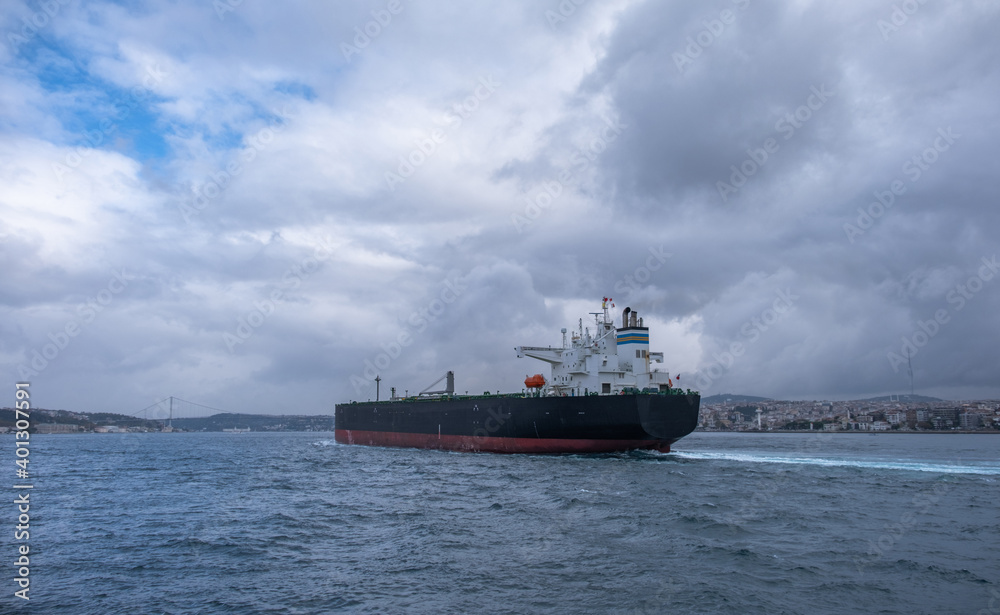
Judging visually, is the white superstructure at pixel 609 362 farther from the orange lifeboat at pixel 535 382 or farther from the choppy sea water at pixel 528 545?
the choppy sea water at pixel 528 545

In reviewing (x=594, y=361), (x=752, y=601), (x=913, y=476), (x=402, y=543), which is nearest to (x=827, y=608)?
(x=752, y=601)

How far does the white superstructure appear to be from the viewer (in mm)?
38219

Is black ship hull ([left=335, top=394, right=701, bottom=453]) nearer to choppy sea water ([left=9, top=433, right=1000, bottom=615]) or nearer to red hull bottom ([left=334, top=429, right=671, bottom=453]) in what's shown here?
red hull bottom ([left=334, top=429, right=671, bottom=453])

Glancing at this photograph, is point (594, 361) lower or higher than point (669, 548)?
higher

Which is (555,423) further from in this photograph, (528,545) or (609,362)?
(528,545)

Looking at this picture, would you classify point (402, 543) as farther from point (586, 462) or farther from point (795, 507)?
point (586, 462)

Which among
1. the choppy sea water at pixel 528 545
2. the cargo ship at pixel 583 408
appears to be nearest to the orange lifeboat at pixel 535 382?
the cargo ship at pixel 583 408

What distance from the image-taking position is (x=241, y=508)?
20.7 meters

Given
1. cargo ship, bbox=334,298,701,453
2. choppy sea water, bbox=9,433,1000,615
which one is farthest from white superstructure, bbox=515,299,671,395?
choppy sea water, bbox=9,433,1000,615

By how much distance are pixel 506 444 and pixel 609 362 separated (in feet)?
28.5

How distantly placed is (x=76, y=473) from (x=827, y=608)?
1529 inches

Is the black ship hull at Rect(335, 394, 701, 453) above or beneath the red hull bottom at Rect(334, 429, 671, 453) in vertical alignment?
above

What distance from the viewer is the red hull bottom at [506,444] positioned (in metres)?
34.9

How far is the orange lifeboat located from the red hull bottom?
4.01 metres
